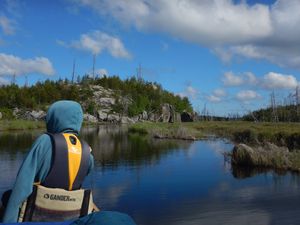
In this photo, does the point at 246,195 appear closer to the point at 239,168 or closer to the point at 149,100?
the point at 239,168

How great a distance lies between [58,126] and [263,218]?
9883 mm

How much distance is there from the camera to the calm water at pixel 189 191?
12500 mm

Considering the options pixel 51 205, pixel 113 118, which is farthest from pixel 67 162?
pixel 113 118

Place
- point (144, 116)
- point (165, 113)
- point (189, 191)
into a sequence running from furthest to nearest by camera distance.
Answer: point (144, 116), point (165, 113), point (189, 191)

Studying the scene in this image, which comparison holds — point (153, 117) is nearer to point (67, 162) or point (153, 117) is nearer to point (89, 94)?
point (89, 94)

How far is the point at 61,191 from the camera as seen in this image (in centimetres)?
367

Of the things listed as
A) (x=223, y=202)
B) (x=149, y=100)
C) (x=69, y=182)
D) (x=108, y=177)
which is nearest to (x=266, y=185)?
(x=223, y=202)

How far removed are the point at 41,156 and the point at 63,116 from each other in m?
0.46

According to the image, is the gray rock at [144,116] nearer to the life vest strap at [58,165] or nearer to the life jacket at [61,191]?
the life jacket at [61,191]

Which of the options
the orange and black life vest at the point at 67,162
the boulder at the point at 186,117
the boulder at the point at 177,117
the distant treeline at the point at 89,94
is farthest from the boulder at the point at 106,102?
the orange and black life vest at the point at 67,162

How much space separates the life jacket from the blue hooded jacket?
0.22 ft

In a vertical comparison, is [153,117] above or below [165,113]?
below

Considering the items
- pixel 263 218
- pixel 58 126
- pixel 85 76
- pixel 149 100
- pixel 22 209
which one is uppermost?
pixel 85 76

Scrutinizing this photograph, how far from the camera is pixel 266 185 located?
17656 mm
